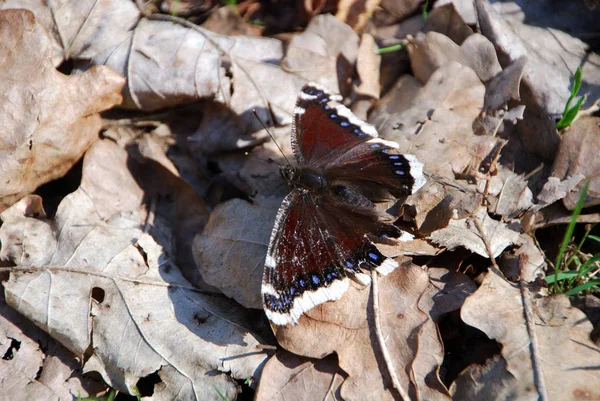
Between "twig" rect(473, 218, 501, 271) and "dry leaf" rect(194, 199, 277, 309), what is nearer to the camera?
"twig" rect(473, 218, 501, 271)

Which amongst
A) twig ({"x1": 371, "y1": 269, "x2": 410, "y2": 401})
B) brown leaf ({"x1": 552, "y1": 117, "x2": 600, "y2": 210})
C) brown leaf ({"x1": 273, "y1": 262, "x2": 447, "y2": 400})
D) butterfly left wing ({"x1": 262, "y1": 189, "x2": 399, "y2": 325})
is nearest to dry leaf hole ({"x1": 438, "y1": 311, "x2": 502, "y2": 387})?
brown leaf ({"x1": 273, "y1": 262, "x2": 447, "y2": 400})

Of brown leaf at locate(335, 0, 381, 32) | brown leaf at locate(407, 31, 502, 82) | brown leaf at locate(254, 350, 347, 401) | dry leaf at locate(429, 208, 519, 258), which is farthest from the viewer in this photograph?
brown leaf at locate(335, 0, 381, 32)

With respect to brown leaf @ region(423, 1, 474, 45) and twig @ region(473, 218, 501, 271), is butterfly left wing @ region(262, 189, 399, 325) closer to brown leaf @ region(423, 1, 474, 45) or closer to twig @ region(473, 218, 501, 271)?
twig @ region(473, 218, 501, 271)

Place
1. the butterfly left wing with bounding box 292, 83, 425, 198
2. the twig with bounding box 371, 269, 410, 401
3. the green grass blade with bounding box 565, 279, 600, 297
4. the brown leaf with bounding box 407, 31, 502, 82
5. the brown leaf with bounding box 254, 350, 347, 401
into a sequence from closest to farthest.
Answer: the twig with bounding box 371, 269, 410, 401 → the brown leaf with bounding box 254, 350, 347, 401 → the green grass blade with bounding box 565, 279, 600, 297 → the butterfly left wing with bounding box 292, 83, 425, 198 → the brown leaf with bounding box 407, 31, 502, 82

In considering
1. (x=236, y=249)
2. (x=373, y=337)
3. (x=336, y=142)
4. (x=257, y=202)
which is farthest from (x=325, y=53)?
(x=373, y=337)

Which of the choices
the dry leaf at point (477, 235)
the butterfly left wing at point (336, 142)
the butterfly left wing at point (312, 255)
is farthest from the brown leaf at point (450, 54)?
the butterfly left wing at point (312, 255)

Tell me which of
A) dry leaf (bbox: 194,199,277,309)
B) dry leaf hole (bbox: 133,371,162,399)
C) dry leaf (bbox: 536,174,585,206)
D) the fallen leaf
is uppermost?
dry leaf (bbox: 536,174,585,206)

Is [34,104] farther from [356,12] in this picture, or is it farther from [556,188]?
[556,188]

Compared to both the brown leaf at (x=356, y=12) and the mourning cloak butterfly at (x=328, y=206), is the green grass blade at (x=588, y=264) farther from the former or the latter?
the brown leaf at (x=356, y=12)

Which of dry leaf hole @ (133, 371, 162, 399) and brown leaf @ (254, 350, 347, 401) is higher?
brown leaf @ (254, 350, 347, 401)
